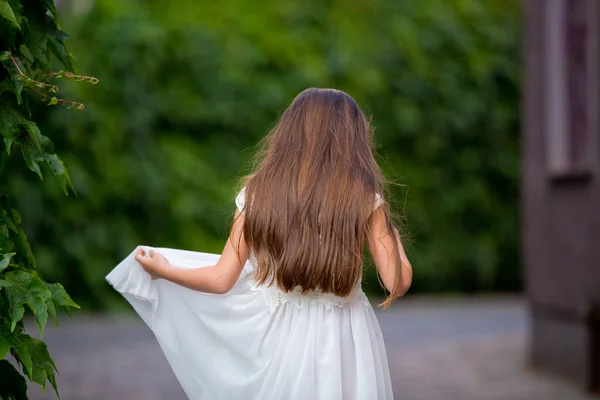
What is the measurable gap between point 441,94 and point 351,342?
44.4 feet

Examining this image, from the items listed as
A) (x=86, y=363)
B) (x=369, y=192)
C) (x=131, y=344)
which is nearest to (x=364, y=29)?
(x=131, y=344)

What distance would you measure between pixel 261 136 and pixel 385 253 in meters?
11.2

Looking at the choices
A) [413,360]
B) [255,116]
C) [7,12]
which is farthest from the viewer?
→ [255,116]

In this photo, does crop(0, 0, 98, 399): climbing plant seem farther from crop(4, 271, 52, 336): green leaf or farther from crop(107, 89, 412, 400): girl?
crop(107, 89, 412, 400): girl

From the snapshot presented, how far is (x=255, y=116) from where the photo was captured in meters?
14.8

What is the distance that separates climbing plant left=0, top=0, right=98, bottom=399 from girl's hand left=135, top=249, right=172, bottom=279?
35cm

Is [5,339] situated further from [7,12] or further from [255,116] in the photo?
[255,116]

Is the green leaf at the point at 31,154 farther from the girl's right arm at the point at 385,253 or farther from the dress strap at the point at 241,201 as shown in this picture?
the girl's right arm at the point at 385,253

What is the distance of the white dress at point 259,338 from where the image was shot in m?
3.52

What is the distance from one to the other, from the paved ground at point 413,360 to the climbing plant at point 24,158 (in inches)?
172

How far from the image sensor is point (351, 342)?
11.8ft

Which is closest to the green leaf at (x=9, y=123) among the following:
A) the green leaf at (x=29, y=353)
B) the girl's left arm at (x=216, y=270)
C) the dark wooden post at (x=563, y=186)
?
the green leaf at (x=29, y=353)

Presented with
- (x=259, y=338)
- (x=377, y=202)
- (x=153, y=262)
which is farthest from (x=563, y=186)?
(x=153, y=262)

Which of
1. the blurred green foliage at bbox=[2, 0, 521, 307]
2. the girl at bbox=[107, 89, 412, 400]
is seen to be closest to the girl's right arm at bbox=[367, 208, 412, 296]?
the girl at bbox=[107, 89, 412, 400]
